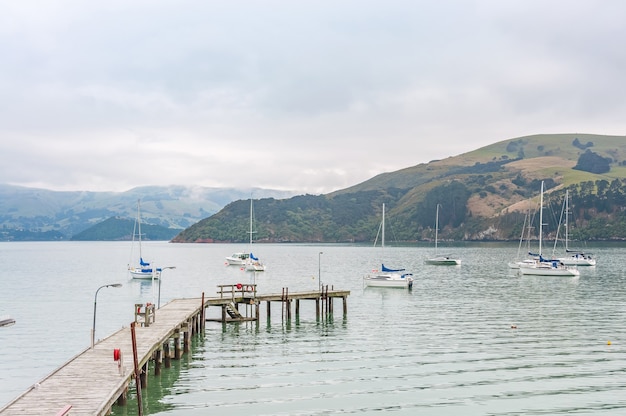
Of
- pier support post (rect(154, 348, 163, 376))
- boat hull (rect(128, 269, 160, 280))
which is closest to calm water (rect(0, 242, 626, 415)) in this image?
pier support post (rect(154, 348, 163, 376))

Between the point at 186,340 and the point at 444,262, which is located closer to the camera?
the point at 186,340

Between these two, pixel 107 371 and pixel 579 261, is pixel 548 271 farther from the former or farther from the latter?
pixel 107 371

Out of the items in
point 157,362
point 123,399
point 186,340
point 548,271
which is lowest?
point 123,399

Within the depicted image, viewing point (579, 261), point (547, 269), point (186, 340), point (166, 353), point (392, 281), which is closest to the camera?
point (166, 353)

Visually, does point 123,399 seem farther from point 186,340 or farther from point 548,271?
point 548,271

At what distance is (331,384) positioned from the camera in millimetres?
35844

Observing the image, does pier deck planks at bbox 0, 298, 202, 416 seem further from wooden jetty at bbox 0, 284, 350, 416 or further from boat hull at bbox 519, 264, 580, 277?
boat hull at bbox 519, 264, 580, 277

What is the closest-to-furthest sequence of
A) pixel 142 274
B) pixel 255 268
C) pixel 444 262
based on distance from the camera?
pixel 142 274, pixel 255 268, pixel 444 262

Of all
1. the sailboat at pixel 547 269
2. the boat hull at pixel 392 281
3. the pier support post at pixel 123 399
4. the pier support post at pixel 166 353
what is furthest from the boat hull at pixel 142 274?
Result: the pier support post at pixel 123 399

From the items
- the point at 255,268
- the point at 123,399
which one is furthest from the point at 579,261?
the point at 123,399

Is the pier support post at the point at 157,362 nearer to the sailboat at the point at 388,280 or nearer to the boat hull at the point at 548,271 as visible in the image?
the sailboat at the point at 388,280

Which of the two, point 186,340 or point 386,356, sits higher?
point 186,340

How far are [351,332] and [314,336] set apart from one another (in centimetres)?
379

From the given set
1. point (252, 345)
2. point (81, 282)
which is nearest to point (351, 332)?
point (252, 345)
